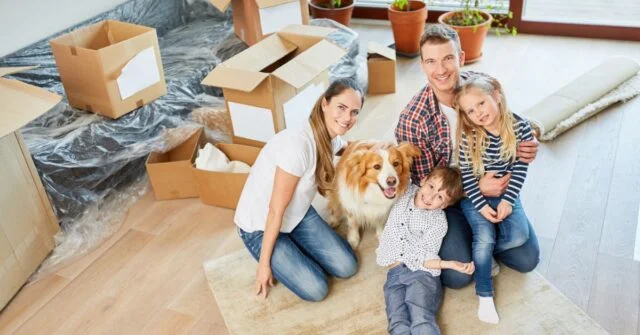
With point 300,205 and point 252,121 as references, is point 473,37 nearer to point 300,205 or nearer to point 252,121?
point 252,121

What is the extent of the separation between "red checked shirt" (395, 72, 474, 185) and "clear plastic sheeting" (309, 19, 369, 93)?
121 cm

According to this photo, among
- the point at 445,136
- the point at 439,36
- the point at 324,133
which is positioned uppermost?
the point at 439,36

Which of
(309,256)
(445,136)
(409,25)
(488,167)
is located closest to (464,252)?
(488,167)

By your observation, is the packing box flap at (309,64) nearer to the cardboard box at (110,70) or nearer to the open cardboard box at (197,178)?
the open cardboard box at (197,178)

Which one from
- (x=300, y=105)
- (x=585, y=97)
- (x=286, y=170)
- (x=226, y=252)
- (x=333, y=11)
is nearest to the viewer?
(x=286, y=170)

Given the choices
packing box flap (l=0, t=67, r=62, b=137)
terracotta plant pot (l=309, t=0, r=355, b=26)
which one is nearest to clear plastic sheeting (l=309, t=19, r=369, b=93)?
terracotta plant pot (l=309, t=0, r=355, b=26)

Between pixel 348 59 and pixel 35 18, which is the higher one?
pixel 35 18

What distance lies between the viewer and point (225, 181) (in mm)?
2527

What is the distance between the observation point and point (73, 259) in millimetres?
2375

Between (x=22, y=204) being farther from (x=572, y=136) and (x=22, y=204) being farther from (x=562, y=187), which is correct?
(x=572, y=136)

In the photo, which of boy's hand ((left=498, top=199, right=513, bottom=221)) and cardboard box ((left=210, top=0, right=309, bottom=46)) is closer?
boy's hand ((left=498, top=199, right=513, bottom=221))

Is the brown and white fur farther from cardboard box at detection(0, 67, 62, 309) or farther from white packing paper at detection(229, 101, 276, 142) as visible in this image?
cardboard box at detection(0, 67, 62, 309)

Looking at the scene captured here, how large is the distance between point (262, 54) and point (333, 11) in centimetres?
140

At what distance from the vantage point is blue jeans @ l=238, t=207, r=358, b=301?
2070 millimetres
